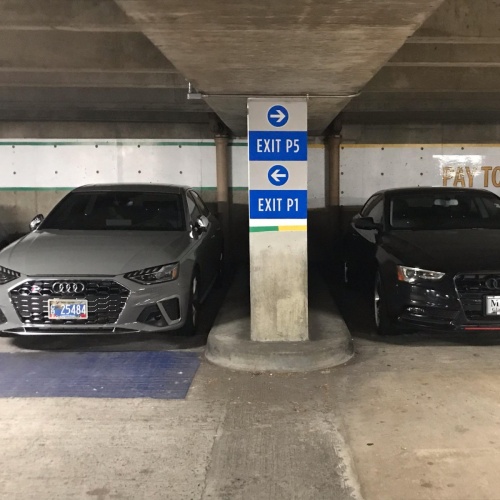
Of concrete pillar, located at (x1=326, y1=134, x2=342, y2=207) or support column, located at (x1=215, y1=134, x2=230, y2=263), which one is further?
concrete pillar, located at (x1=326, y1=134, x2=342, y2=207)

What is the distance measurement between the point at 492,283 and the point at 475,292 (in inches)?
6.6

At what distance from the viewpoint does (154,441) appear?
337 cm

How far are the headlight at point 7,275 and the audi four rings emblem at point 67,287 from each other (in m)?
0.38

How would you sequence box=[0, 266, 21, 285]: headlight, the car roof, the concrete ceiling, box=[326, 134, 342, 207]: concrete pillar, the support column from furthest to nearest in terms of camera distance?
box=[326, 134, 342, 207]: concrete pillar, the support column, the car roof, box=[0, 266, 21, 285]: headlight, the concrete ceiling

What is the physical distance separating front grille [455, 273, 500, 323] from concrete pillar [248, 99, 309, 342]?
143 cm

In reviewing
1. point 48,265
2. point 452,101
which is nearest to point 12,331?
point 48,265

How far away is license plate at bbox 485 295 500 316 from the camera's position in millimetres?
4789

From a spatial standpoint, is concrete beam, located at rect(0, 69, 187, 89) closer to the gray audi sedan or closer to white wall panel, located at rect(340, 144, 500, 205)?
the gray audi sedan

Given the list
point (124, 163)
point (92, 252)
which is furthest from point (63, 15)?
point (124, 163)

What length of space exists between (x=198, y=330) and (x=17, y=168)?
5958 mm

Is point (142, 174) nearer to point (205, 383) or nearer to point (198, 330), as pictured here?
point (198, 330)

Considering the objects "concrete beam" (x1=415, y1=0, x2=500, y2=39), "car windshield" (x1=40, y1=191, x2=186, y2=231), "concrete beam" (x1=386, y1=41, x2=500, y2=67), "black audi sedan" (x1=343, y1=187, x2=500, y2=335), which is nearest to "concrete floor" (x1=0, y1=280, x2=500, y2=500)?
"black audi sedan" (x1=343, y1=187, x2=500, y2=335)

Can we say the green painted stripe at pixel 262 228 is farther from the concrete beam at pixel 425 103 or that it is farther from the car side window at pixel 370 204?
the concrete beam at pixel 425 103

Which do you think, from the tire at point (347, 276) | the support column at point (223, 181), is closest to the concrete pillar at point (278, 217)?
the tire at point (347, 276)
